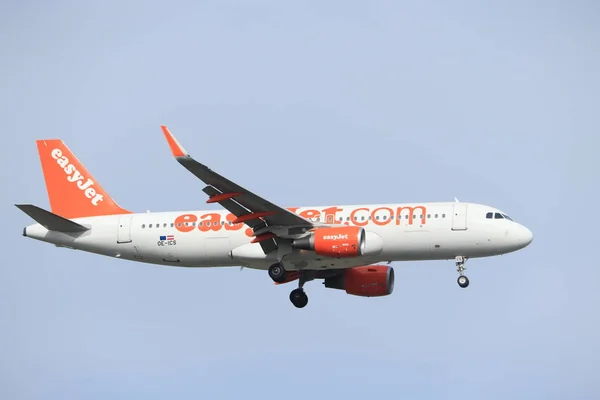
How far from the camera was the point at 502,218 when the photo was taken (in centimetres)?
5553

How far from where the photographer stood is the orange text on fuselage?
5531 cm

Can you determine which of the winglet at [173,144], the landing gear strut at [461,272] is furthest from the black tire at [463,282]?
the winglet at [173,144]

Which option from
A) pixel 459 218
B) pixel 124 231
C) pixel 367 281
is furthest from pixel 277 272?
pixel 459 218

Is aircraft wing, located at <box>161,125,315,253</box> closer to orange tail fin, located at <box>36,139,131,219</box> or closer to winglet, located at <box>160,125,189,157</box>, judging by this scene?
winglet, located at <box>160,125,189,157</box>

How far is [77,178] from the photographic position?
2427 inches

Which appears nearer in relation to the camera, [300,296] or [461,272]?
[461,272]

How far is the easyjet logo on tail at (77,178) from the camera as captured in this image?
60875 millimetres

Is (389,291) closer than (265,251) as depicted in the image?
No

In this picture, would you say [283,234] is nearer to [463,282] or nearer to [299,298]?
[299,298]

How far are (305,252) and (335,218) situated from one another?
2.23m

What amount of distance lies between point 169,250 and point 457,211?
13653 mm

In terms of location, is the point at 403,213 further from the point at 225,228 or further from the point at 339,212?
the point at 225,228

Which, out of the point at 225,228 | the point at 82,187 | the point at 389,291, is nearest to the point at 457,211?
the point at 389,291

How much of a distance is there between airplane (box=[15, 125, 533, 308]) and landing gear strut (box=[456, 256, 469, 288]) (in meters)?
0.05
